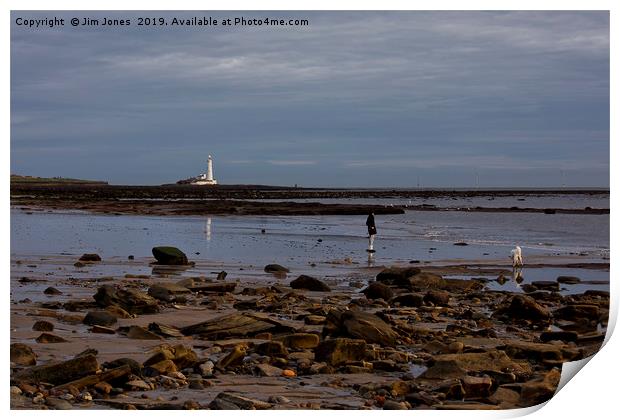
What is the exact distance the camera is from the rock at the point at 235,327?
1031 cm

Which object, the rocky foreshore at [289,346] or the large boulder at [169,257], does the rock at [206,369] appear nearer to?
the rocky foreshore at [289,346]

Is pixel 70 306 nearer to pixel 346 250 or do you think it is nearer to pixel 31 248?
pixel 31 248

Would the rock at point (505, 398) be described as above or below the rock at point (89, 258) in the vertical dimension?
below

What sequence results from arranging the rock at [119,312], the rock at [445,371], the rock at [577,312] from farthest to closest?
the rock at [577,312] < the rock at [119,312] < the rock at [445,371]

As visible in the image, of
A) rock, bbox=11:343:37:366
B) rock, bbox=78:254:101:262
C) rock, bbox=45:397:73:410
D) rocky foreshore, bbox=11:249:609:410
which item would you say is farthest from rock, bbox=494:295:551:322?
rock, bbox=78:254:101:262

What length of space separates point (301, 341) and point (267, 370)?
1116 millimetres

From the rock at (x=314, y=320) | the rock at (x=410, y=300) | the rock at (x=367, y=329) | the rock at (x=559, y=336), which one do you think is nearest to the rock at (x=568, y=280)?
the rock at (x=410, y=300)

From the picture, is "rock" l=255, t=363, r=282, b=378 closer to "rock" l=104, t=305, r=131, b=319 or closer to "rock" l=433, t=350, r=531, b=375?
"rock" l=433, t=350, r=531, b=375

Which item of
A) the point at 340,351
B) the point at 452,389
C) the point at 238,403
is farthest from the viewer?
the point at 340,351

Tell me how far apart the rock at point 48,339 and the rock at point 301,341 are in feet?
8.99

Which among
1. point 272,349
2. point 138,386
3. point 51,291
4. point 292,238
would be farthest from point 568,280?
point 292,238

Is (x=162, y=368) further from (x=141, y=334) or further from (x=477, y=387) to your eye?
(x=477, y=387)

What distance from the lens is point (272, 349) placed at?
943 cm

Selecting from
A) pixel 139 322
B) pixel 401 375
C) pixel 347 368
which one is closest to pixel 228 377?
pixel 347 368
